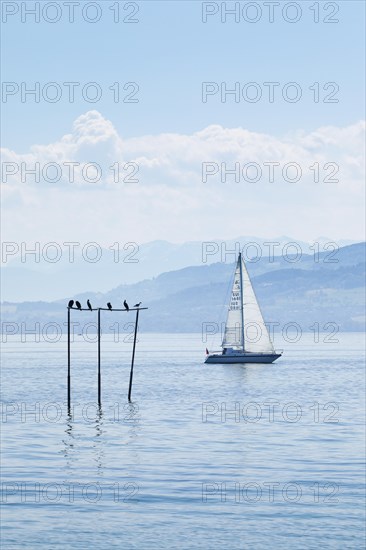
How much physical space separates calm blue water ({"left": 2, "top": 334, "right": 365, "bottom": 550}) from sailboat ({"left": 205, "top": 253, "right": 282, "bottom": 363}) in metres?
38.3

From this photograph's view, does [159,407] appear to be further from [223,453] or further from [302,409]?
[223,453]

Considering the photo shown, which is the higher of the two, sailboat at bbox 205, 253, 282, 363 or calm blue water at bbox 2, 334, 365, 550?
sailboat at bbox 205, 253, 282, 363

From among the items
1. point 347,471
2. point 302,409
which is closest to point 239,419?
point 302,409

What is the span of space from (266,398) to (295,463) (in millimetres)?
55817

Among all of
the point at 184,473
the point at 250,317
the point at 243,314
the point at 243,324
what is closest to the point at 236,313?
the point at 243,314

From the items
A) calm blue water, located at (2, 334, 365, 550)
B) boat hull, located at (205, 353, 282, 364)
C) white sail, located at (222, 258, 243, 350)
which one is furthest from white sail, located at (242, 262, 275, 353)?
calm blue water, located at (2, 334, 365, 550)

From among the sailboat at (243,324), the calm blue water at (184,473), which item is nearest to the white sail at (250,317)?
the sailboat at (243,324)

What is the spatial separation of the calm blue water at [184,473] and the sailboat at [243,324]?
126 feet

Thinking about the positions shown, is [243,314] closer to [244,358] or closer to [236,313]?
[236,313]

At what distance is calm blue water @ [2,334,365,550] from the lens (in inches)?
1763

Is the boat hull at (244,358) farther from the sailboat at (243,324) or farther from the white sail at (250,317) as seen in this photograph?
the white sail at (250,317)

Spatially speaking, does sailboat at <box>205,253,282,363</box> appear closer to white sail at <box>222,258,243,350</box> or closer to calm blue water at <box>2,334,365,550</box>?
white sail at <box>222,258,243,350</box>

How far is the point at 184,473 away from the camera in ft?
193

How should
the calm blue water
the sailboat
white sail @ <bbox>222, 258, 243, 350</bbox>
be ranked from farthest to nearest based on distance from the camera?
white sail @ <bbox>222, 258, 243, 350</bbox> → the sailboat → the calm blue water
